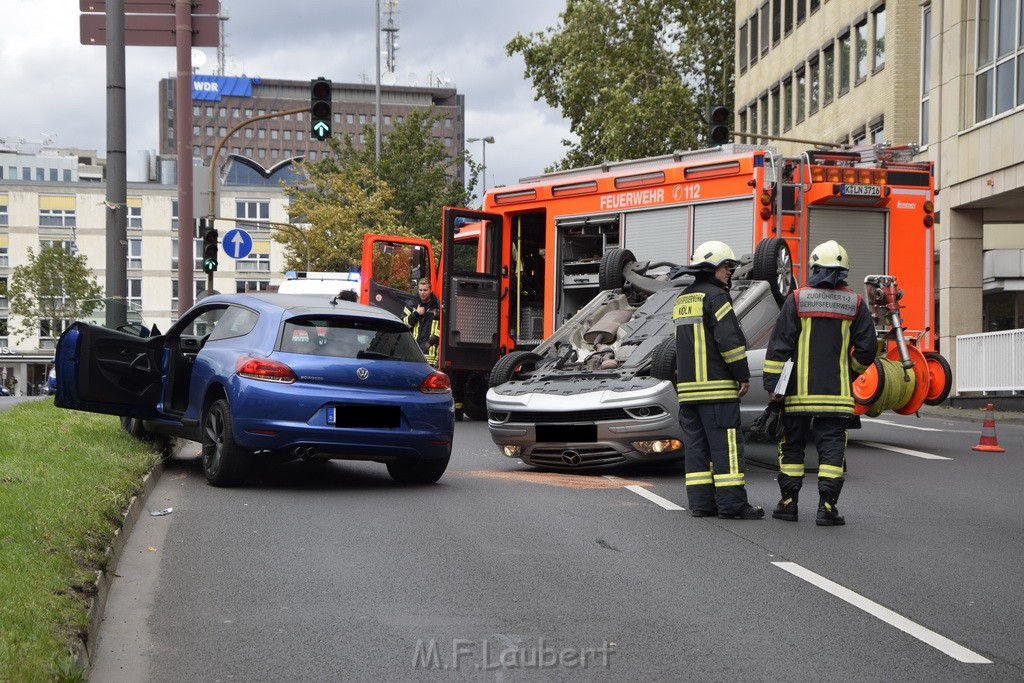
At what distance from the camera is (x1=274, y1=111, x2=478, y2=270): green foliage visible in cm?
5259

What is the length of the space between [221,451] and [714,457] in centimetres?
369

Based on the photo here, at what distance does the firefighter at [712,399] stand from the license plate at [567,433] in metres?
2.30

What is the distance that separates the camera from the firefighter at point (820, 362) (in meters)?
9.41

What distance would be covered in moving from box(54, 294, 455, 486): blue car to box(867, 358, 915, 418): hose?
4.95m

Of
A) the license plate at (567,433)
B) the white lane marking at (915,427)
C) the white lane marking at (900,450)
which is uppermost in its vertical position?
the license plate at (567,433)

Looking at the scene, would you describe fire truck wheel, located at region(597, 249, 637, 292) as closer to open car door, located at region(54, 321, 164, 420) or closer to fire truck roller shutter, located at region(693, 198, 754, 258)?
fire truck roller shutter, located at region(693, 198, 754, 258)

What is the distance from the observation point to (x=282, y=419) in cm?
1066

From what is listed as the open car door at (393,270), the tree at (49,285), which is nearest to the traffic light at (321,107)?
the open car door at (393,270)

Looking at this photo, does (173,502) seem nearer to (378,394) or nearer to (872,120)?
(378,394)

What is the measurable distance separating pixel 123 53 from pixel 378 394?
6.65 m

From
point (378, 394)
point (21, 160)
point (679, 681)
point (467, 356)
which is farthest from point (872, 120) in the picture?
point (21, 160)

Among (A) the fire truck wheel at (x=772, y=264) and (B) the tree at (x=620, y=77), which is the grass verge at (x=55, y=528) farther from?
(B) the tree at (x=620, y=77)

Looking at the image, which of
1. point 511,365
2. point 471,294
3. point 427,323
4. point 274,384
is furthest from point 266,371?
point 427,323

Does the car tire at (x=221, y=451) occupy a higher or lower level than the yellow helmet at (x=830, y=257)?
lower
